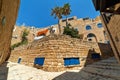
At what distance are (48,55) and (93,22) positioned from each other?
23553 millimetres

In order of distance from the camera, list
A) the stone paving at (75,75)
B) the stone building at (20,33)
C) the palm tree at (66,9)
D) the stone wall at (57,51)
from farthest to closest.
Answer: the stone building at (20,33) → the palm tree at (66,9) → the stone wall at (57,51) → the stone paving at (75,75)

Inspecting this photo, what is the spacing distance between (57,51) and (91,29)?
21780 mm

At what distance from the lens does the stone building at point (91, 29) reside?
111ft

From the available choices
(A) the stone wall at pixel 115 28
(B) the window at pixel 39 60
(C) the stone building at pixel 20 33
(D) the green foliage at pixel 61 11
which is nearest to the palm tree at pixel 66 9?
(D) the green foliage at pixel 61 11

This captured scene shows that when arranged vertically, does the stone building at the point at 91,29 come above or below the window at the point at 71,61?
above

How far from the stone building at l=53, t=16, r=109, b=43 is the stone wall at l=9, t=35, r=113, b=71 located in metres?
15.6

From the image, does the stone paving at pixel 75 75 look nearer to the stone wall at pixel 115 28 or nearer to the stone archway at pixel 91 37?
the stone wall at pixel 115 28

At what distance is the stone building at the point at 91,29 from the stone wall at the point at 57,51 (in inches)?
615

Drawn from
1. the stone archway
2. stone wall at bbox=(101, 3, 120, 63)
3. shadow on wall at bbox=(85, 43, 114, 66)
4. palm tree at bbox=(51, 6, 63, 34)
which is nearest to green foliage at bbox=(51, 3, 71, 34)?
palm tree at bbox=(51, 6, 63, 34)

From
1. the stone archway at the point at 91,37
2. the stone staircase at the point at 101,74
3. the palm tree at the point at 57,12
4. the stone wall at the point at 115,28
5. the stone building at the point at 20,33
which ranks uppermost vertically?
the palm tree at the point at 57,12

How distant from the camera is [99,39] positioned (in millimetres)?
33500

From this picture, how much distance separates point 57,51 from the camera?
15758 millimetres

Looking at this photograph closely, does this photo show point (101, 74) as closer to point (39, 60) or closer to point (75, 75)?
point (75, 75)

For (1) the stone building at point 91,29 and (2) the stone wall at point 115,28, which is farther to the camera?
(1) the stone building at point 91,29
